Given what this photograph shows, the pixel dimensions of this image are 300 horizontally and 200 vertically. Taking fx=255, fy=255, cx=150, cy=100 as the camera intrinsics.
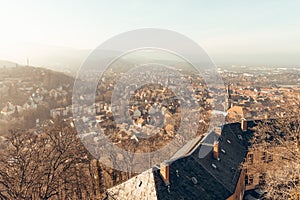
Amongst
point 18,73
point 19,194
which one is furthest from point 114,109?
point 18,73

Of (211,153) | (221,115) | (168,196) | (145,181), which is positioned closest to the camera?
(168,196)

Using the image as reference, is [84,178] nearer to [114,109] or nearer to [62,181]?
[62,181]

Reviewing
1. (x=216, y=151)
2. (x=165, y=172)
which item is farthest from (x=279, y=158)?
(x=165, y=172)

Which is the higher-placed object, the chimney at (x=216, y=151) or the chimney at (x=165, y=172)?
the chimney at (x=165, y=172)

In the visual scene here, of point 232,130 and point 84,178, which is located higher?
point 232,130

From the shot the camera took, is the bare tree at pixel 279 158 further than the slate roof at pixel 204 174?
Yes

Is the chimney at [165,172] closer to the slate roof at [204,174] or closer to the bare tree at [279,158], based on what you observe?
the slate roof at [204,174]

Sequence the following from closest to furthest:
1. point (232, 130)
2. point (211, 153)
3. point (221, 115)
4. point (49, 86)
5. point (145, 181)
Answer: point (145, 181)
point (211, 153)
point (232, 130)
point (221, 115)
point (49, 86)

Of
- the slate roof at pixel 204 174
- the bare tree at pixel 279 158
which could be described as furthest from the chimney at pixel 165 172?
the bare tree at pixel 279 158
